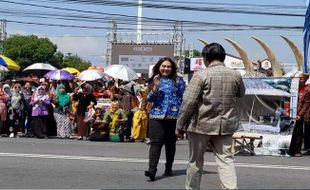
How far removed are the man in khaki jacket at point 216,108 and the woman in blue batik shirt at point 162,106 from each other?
1.69 meters

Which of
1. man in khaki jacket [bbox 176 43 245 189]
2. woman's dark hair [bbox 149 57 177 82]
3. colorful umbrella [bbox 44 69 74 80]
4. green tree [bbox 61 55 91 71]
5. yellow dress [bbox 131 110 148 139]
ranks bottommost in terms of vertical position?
yellow dress [bbox 131 110 148 139]

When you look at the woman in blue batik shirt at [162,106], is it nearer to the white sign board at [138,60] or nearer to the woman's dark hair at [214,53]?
the woman's dark hair at [214,53]

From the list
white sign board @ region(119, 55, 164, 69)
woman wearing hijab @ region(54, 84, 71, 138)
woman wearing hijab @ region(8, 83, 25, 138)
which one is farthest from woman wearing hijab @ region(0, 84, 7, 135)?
white sign board @ region(119, 55, 164, 69)

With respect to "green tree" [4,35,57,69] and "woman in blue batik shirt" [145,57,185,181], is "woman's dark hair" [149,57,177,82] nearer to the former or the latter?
"woman in blue batik shirt" [145,57,185,181]

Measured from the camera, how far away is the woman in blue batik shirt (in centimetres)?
789

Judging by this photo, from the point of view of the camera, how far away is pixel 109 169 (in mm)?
8898

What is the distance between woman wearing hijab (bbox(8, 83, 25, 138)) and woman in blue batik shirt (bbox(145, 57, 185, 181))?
26.9 feet

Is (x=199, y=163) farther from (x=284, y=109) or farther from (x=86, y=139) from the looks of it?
(x=86, y=139)

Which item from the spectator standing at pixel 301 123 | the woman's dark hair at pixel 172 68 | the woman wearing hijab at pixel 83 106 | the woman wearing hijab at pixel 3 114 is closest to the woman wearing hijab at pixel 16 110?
the woman wearing hijab at pixel 3 114

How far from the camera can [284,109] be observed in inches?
500

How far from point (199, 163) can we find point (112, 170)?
Answer: 9.13 ft

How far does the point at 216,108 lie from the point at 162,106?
200 cm

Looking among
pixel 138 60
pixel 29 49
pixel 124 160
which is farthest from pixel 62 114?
pixel 29 49

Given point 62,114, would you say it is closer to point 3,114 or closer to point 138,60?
point 3,114
